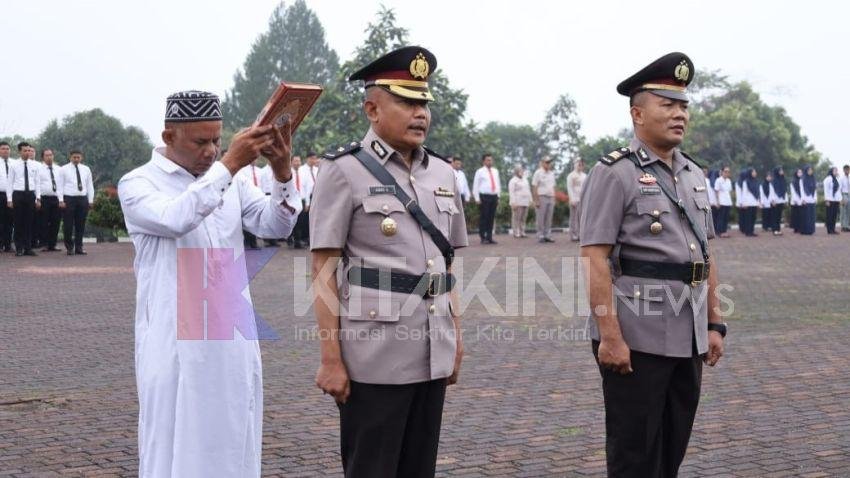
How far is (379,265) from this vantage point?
3.68 metres

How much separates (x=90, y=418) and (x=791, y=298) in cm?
909

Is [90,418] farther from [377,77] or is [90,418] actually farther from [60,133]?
[60,133]

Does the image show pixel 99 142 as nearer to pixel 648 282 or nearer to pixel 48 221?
pixel 48 221

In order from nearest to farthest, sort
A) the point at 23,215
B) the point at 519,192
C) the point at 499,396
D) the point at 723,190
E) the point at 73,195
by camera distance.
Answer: the point at 499,396 → the point at 23,215 → the point at 73,195 → the point at 519,192 → the point at 723,190

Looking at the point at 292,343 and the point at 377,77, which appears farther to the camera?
the point at 292,343

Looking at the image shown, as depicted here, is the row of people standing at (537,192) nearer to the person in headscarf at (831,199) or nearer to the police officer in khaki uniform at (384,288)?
the person in headscarf at (831,199)

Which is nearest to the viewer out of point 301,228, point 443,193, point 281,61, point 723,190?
point 443,193

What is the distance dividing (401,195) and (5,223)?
18.7 meters

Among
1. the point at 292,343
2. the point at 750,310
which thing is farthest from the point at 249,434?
the point at 750,310

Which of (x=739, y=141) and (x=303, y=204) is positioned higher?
(x=739, y=141)

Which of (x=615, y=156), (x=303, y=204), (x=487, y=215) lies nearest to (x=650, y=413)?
(x=615, y=156)

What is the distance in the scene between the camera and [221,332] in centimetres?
368

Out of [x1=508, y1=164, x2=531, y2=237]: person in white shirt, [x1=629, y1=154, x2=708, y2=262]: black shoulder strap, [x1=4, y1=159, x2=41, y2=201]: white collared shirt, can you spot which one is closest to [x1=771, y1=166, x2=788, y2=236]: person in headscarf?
[x1=508, y1=164, x2=531, y2=237]: person in white shirt

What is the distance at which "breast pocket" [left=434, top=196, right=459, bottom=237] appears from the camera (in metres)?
3.83
